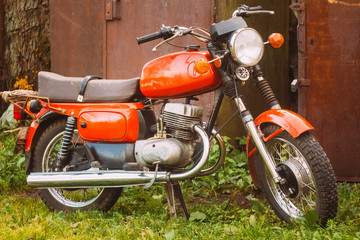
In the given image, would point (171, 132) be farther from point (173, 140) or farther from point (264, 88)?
point (264, 88)

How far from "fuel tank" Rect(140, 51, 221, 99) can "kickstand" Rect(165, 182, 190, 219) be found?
0.62 m

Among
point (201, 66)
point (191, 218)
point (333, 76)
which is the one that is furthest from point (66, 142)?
point (333, 76)

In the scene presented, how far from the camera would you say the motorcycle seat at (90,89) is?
11.8 feet

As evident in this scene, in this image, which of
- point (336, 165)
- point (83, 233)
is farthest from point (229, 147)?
point (83, 233)

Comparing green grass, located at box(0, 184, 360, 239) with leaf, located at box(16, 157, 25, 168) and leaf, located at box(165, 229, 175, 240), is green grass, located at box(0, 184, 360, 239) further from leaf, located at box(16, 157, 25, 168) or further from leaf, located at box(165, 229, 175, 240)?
leaf, located at box(16, 157, 25, 168)

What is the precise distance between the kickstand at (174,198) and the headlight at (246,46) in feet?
3.18

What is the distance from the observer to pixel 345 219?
3.27 metres

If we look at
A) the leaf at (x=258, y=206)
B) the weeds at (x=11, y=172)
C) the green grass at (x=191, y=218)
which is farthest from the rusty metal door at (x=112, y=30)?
the leaf at (x=258, y=206)

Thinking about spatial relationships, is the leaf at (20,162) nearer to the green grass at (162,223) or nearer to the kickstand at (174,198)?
the green grass at (162,223)

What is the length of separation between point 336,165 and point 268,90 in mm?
1650

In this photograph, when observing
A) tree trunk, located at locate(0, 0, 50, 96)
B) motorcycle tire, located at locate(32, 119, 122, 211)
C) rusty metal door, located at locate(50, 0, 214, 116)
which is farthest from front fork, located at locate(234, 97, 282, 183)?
tree trunk, located at locate(0, 0, 50, 96)

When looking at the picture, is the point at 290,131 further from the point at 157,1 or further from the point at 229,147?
the point at 157,1

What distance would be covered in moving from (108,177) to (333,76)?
7.61ft

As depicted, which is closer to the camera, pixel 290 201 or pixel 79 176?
pixel 290 201
